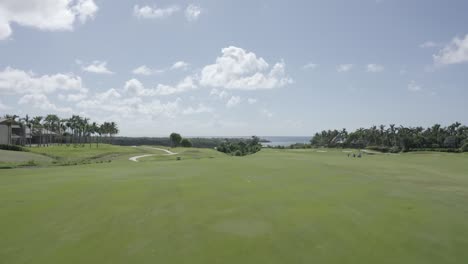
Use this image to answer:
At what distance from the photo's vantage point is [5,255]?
7480 millimetres

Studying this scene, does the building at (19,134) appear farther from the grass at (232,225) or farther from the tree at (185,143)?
the grass at (232,225)

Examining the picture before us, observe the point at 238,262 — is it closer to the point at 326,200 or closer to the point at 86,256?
the point at 86,256

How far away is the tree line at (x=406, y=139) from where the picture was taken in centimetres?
8156

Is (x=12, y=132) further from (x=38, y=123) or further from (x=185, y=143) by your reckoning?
(x=185, y=143)

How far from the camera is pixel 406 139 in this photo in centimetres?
8369

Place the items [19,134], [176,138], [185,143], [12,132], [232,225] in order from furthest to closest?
[185,143] < [176,138] < [19,134] < [12,132] < [232,225]

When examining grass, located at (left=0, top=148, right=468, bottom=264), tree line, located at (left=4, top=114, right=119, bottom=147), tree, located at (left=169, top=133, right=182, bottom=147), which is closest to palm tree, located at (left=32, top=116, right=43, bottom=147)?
tree line, located at (left=4, top=114, right=119, bottom=147)

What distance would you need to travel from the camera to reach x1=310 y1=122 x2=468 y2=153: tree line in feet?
268

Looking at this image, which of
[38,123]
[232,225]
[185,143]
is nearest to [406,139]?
[185,143]

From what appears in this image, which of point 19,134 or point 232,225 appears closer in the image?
point 232,225

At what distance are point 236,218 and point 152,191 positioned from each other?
6837mm

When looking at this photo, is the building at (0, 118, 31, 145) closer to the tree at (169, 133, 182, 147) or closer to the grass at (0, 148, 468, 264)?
the tree at (169, 133, 182, 147)

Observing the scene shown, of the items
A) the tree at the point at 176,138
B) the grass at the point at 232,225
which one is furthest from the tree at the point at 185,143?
the grass at the point at 232,225

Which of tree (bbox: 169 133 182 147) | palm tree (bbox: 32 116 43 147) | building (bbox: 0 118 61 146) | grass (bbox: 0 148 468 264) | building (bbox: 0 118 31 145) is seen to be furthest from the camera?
tree (bbox: 169 133 182 147)
